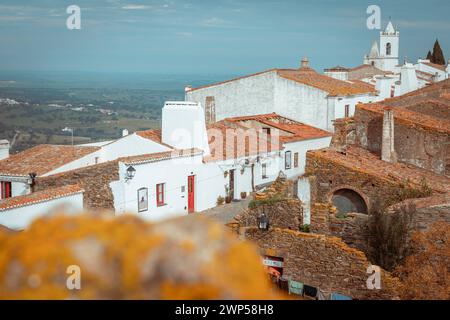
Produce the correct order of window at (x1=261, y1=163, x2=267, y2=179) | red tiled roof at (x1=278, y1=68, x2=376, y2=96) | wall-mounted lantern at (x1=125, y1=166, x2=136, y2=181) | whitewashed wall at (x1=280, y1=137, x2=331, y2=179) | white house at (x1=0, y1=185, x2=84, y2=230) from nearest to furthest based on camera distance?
1. white house at (x1=0, y1=185, x2=84, y2=230)
2. wall-mounted lantern at (x1=125, y1=166, x2=136, y2=181)
3. window at (x1=261, y1=163, x2=267, y2=179)
4. whitewashed wall at (x1=280, y1=137, x2=331, y2=179)
5. red tiled roof at (x1=278, y1=68, x2=376, y2=96)

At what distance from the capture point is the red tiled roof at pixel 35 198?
47.8ft

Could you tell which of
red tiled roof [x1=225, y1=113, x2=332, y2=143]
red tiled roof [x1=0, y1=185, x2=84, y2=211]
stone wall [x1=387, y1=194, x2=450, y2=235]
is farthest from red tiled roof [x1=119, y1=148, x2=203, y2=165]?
stone wall [x1=387, y1=194, x2=450, y2=235]

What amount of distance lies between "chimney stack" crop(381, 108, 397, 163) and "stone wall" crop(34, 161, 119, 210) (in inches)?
375

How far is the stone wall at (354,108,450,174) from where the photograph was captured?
20.6 meters

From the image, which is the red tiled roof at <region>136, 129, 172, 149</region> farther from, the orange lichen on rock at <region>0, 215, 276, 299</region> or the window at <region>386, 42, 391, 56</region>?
the window at <region>386, 42, 391, 56</region>

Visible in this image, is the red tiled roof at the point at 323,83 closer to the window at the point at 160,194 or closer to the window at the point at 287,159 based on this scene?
the window at the point at 287,159

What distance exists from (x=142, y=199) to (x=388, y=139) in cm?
923

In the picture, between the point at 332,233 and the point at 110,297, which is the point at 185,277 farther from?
the point at 332,233

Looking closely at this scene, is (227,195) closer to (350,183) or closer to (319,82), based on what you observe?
(350,183)

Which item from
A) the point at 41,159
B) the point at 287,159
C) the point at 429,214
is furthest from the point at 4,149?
the point at 429,214

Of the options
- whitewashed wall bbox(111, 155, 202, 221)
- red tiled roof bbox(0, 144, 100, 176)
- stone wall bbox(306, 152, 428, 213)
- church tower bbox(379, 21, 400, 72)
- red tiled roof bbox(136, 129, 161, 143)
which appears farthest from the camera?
church tower bbox(379, 21, 400, 72)

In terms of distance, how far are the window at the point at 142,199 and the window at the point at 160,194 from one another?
2.18ft
